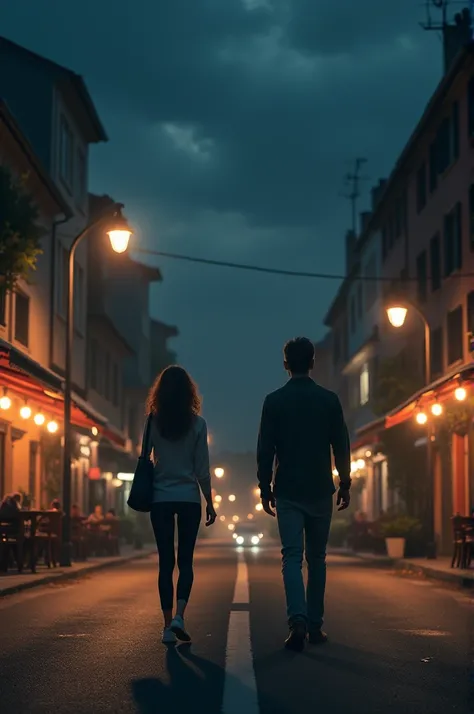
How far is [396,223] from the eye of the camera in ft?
162

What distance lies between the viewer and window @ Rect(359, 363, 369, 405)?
60.4 metres

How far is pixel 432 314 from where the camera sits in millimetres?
39531

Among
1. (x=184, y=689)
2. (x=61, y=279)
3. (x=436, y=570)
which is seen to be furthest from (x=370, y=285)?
(x=184, y=689)

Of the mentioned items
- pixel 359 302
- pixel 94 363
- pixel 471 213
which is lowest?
pixel 94 363

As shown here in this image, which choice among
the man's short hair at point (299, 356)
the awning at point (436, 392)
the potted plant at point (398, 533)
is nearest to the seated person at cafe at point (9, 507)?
the awning at point (436, 392)

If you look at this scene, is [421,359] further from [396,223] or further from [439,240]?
[396,223]

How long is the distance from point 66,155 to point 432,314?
11.6 metres

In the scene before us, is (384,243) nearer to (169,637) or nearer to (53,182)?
(53,182)

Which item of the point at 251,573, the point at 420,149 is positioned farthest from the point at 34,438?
the point at 420,149

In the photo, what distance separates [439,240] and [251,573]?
17.3 m

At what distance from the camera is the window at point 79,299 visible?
143 feet

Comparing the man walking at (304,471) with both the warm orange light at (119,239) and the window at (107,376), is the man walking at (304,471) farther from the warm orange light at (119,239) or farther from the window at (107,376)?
the window at (107,376)

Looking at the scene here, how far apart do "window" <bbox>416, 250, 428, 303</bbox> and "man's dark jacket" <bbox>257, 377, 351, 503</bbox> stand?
103 ft

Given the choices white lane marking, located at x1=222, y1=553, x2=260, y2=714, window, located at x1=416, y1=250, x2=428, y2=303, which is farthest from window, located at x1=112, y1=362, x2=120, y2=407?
white lane marking, located at x1=222, y1=553, x2=260, y2=714
